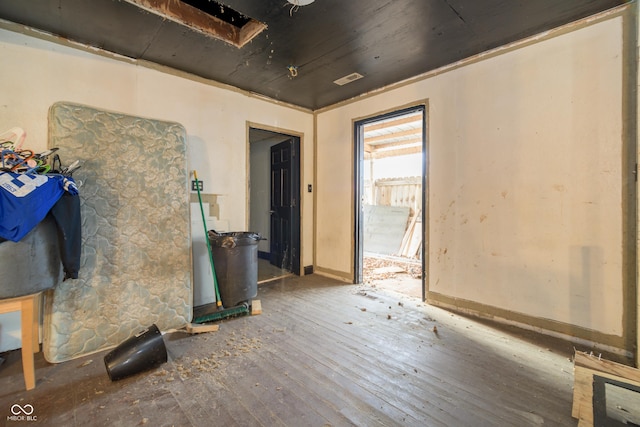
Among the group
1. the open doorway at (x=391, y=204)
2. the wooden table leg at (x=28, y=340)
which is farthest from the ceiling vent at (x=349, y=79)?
the wooden table leg at (x=28, y=340)

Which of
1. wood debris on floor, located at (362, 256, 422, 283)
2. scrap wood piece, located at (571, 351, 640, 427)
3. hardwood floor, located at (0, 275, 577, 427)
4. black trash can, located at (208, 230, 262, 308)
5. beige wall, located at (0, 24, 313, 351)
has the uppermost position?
beige wall, located at (0, 24, 313, 351)

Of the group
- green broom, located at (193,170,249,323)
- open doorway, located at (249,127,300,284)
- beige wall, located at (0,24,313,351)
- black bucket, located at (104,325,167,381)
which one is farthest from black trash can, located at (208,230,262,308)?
open doorway, located at (249,127,300,284)

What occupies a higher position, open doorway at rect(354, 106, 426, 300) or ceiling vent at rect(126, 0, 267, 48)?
ceiling vent at rect(126, 0, 267, 48)

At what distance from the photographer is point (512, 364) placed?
196cm

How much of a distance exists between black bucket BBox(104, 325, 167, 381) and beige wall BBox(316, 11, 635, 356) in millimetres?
2653

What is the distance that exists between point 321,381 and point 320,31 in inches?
103

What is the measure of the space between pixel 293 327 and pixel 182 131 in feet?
6.87

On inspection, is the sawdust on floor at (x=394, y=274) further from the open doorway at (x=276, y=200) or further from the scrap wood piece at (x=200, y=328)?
the scrap wood piece at (x=200, y=328)

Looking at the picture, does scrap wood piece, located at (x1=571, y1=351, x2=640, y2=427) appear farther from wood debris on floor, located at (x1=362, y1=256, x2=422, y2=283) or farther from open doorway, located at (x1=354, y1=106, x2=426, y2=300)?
wood debris on floor, located at (x1=362, y1=256, x2=422, y2=283)

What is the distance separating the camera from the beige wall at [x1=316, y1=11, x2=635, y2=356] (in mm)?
2131

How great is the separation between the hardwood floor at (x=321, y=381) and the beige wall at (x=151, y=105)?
116 cm

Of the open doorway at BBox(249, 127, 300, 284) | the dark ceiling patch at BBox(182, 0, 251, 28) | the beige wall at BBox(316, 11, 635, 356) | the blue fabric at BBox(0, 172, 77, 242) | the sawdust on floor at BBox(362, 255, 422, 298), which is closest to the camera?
the blue fabric at BBox(0, 172, 77, 242)

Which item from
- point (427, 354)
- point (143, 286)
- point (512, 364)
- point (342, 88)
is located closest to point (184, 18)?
point (342, 88)

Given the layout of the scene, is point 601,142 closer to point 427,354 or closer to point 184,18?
point 427,354
